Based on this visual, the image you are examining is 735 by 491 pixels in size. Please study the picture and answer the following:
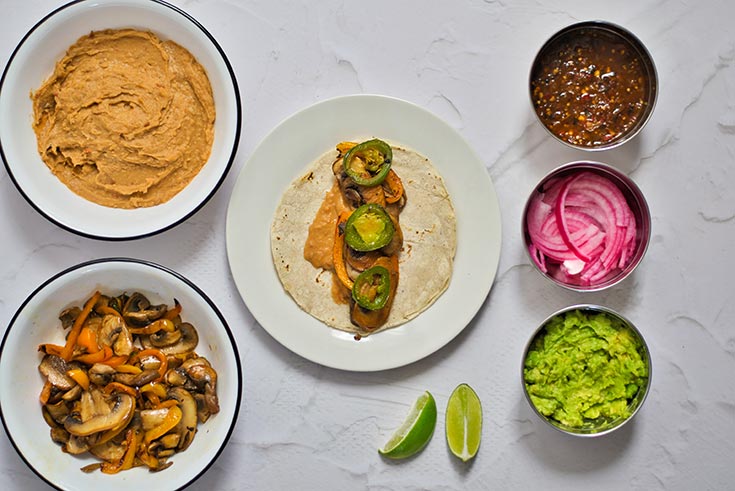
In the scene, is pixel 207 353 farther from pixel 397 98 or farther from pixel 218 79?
pixel 397 98

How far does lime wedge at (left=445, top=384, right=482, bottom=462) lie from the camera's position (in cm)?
336

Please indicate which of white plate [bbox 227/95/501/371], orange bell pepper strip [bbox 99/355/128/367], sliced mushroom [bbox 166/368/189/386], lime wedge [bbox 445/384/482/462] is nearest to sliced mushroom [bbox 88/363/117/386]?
orange bell pepper strip [bbox 99/355/128/367]

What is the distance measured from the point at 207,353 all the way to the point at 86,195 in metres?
0.88

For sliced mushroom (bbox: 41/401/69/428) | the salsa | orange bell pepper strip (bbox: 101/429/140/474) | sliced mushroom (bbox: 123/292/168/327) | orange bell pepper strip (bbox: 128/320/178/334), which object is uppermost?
the salsa

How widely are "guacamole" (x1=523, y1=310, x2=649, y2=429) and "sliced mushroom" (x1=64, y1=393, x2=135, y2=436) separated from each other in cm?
173

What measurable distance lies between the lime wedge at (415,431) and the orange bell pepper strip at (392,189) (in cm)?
92

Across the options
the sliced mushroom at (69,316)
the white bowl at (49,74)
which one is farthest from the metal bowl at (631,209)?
the sliced mushroom at (69,316)

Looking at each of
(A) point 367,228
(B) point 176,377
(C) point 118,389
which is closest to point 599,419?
(A) point 367,228

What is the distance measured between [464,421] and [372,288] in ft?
2.56

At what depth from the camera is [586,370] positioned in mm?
3137

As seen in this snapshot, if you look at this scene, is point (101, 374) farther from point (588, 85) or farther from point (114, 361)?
point (588, 85)

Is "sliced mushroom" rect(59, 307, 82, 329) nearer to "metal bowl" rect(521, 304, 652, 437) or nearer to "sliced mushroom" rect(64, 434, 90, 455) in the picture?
"sliced mushroom" rect(64, 434, 90, 455)

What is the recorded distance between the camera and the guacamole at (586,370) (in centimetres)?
314

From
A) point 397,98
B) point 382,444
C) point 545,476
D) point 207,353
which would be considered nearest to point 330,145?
point 397,98
